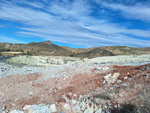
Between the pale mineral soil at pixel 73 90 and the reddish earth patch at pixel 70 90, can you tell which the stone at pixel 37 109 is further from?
the reddish earth patch at pixel 70 90

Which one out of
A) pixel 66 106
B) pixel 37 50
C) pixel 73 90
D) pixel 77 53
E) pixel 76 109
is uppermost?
pixel 37 50

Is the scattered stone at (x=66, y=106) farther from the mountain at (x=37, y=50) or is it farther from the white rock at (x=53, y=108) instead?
the mountain at (x=37, y=50)

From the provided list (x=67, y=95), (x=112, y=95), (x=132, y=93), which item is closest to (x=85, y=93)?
(x=67, y=95)

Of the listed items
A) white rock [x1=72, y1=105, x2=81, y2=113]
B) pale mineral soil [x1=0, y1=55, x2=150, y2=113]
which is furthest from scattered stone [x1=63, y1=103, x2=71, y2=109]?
white rock [x1=72, y1=105, x2=81, y2=113]

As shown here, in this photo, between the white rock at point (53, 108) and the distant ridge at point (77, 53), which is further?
the distant ridge at point (77, 53)

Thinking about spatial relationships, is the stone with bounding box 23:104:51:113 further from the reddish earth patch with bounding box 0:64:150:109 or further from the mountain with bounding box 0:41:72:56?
the mountain with bounding box 0:41:72:56

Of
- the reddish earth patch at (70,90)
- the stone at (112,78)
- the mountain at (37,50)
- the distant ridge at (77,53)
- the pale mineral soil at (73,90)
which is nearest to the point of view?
the pale mineral soil at (73,90)

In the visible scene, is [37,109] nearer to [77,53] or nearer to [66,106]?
[66,106]

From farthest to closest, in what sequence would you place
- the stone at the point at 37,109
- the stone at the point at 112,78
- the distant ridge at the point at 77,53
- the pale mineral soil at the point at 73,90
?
the distant ridge at the point at 77,53 → the stone at the point at 112,78 → the pale mineral soil at the point at 73,90 → the stone at the point at 37,109

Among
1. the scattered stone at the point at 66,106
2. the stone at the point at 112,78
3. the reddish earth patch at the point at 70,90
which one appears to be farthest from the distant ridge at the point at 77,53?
the scattered stone at the point at 66,106

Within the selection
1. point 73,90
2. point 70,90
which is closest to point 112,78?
point 73,90

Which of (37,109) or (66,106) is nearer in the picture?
(37,109)

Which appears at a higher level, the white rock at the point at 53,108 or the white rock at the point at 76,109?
the white rock at the point at 53,108

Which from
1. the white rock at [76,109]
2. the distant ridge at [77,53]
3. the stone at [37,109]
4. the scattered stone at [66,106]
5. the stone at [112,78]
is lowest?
the white rock at [76,109]
